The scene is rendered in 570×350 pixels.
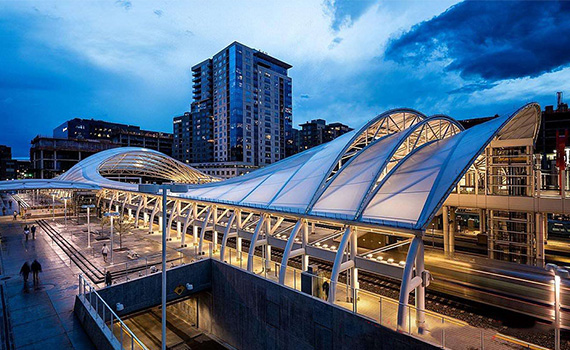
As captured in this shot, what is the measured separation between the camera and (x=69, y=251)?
2598cm

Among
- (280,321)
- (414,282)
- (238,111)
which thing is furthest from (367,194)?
(238,111)

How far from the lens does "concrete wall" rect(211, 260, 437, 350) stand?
519 inches

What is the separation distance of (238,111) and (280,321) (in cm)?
9501

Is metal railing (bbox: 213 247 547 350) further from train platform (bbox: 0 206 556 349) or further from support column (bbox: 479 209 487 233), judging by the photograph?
support column (bbox: 479 209 487 233)

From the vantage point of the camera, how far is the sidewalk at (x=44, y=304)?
12203 mm

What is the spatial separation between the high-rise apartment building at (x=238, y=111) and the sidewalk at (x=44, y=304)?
80320mm

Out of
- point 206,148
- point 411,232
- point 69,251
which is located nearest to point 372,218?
point 411,232

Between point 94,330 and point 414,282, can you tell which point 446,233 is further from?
point 94,330

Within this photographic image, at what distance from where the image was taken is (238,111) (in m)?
105

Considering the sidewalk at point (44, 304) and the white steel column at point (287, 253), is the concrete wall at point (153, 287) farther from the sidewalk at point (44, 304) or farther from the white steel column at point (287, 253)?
the white steel column at point (287, 253)

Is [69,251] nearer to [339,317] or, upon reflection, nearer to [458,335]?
[339,317]

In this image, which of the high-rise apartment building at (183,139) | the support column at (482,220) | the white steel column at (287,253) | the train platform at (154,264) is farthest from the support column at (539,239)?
the high-rise apartment building at (183,139)

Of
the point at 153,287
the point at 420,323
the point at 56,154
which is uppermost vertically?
the point at 56,154

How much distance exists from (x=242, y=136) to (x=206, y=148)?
20287mm
